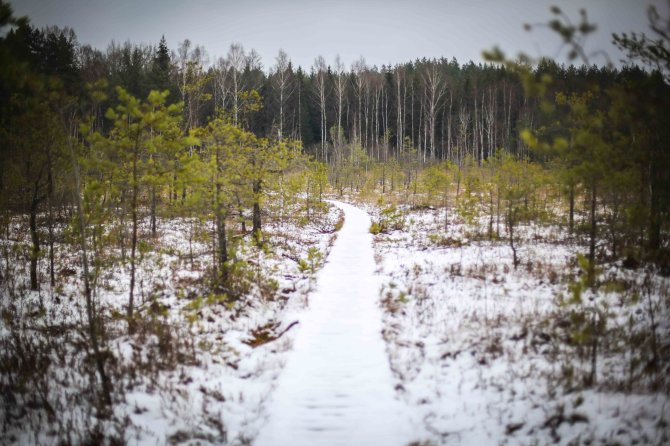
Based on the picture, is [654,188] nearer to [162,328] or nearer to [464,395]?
[464,395]

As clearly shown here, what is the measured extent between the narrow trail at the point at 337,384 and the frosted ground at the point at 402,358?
4 cm

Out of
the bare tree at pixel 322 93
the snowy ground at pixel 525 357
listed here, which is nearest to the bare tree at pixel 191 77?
the bare tree at pixel 322 93

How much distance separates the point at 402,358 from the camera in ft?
19.7

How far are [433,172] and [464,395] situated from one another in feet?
56.4

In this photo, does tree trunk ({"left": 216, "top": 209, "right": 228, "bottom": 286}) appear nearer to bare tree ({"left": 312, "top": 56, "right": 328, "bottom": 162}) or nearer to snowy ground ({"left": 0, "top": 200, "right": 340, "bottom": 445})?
snowy ground ({"left": 0, "top": 200, "right": 340, "bottom": 445})

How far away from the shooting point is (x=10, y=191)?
10367 mm

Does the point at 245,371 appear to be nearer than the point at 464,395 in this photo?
No

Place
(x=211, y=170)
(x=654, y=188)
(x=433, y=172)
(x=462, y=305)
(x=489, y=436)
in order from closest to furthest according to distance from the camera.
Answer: (x=489, y=436), (x=654, y=188), (x=462, y=305), (x=211, y=170), (x=433, y=172)

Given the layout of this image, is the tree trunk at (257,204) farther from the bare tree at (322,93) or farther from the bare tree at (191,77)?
the bare tree at (322,93)

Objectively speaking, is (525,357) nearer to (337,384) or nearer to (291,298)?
(337,384)

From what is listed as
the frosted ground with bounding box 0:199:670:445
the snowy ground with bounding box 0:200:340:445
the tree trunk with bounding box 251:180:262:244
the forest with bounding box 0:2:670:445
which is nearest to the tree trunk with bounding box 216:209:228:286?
the forest with bounding box 0:2:670:445

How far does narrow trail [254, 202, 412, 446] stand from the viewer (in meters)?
4.42

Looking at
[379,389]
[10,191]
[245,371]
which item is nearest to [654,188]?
[379,389]

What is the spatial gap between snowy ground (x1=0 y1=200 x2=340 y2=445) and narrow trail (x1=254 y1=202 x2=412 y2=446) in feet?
1.26
